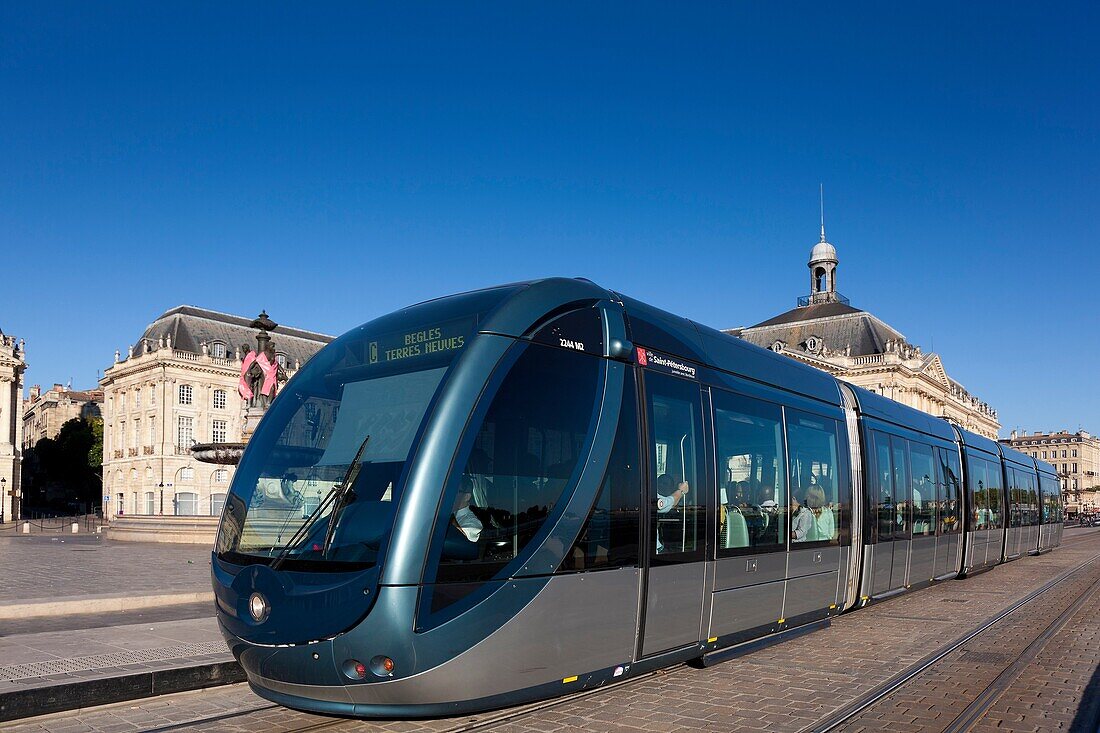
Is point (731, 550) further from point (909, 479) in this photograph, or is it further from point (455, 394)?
point (909, 479)

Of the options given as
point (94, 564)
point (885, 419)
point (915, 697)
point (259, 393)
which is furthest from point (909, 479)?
point (94, 564)

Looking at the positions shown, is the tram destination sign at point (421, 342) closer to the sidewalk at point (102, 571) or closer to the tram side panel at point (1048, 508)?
the sidewalk at point (102, 571)

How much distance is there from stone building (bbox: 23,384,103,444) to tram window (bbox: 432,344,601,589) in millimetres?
133626

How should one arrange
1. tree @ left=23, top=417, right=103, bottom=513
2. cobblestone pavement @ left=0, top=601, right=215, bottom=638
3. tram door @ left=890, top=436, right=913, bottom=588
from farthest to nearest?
1. tree @ left=23, top=417, right=103, bottom=513
2. tram door @ left=890, top=436, right=913, bottom=588
3. cobblestone pavement @ left=0, top=601, right=215, bottom=638

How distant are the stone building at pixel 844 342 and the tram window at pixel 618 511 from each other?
79.8 metres

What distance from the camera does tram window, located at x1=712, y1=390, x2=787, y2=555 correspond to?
841 cm

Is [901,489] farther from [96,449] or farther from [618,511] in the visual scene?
[96,449]

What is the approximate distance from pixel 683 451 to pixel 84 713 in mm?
5084

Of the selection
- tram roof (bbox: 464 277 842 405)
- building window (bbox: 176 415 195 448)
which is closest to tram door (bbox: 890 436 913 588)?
tram roof (bbox: 464 277 842 405)

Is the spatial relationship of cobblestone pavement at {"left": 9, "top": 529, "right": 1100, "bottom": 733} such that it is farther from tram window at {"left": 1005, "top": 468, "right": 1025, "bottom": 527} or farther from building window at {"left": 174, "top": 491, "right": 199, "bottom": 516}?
building window at {"left": 174, "top": 491, "right": 199, "bottom": 516}

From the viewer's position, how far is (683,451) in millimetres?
7789

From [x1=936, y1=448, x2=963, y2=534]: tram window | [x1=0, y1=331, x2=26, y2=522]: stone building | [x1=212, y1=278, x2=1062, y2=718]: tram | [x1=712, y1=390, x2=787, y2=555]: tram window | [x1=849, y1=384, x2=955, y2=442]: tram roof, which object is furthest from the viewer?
[x1=0, y1=331, x2=26, y2=522]: stone building

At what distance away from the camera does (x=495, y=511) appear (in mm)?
5957

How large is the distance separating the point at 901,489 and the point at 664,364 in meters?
7.54
